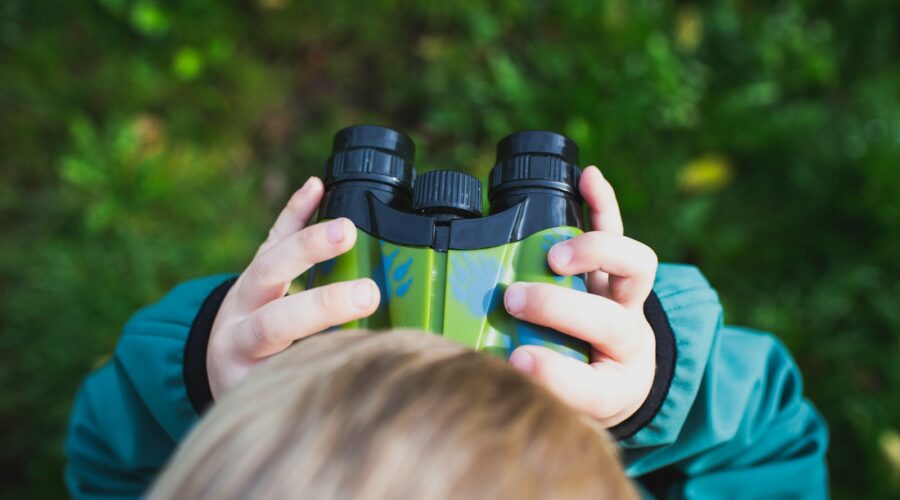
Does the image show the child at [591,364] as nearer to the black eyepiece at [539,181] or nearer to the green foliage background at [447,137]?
the black eyepiece at [539,181]

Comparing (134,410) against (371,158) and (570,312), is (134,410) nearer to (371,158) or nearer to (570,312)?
(371,158)

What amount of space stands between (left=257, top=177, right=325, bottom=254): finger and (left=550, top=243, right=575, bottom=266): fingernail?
0.40 meters

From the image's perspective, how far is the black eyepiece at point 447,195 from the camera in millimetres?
963

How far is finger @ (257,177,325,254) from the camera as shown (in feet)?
3.55

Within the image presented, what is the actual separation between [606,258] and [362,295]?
32 cm

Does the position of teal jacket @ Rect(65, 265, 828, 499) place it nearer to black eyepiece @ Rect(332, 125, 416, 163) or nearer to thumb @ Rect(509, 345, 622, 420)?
thumb @ Rect(509, 345, 622, 420)

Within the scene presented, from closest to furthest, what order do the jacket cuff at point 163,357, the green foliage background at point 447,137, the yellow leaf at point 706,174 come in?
the jacket cuff at point 163,357, the green foliage background at point 447,137, the yellow leaf at point 706,174

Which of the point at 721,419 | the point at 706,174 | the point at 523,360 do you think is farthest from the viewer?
the point at 706,174

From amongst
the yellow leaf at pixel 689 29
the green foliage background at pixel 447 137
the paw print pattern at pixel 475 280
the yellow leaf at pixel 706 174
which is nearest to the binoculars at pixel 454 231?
the paw print pattern at pixel 475 280

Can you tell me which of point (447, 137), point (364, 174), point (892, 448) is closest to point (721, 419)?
point (364, 174)

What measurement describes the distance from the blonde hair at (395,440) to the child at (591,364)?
6.9 inches

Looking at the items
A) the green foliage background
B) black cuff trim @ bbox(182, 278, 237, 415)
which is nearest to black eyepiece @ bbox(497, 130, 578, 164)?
black cuff trim @ bbox(182, 278, 237, 415)

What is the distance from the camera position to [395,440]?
62 centimetres

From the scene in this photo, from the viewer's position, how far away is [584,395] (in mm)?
885
